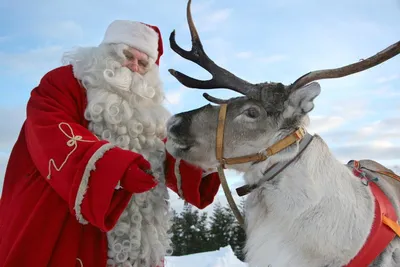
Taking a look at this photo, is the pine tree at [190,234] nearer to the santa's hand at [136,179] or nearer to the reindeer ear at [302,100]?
the santa's hand at [136,179]

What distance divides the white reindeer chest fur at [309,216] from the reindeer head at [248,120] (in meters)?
0.18

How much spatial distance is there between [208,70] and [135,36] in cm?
99

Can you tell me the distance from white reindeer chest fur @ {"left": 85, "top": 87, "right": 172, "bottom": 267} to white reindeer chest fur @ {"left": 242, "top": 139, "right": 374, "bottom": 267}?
2.92 ft

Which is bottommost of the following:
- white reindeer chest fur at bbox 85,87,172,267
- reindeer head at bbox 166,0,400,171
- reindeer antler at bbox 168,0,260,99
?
white reindeer chest fur at bbox 85,87,172,267

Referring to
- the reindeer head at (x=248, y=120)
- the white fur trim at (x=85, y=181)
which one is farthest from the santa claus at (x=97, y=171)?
the reindeer head at (x=248, y=120)

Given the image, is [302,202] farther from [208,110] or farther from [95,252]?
[95,252]

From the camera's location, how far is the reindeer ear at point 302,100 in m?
2.82

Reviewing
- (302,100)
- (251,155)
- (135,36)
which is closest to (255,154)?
(251,155)

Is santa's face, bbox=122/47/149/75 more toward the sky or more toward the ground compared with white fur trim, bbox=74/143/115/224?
more toward the sky

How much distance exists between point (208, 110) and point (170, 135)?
0.97 feet

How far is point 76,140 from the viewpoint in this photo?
10.3ft

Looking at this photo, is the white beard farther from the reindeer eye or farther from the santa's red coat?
the reindeer eye

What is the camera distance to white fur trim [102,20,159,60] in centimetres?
408

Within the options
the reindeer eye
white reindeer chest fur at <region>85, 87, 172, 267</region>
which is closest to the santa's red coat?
white reindeer chest fur at <region>85, 87, 172, 267</region>
